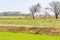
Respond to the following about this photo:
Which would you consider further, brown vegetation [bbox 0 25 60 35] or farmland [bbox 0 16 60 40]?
brown vegetation [bbox 0 25 60 35]

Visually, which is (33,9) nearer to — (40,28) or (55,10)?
(55,10)

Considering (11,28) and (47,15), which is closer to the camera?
(11,28)

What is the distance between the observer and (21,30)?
25.2 meters

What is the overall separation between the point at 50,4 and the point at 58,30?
50372 millimetres

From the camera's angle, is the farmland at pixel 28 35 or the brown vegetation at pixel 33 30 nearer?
the farmland at pixel 28 35

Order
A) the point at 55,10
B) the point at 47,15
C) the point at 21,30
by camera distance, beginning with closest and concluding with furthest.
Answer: the point at 21,30 → the point at 55,10 → the point at 47,15

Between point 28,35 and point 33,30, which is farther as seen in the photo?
point 33,30

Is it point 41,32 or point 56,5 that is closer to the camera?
point 41,32

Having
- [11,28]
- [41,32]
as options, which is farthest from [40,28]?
[11,28]

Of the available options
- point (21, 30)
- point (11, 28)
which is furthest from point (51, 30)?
point (11, 28)

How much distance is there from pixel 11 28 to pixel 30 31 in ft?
10.5

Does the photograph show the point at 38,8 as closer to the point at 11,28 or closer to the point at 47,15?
the point at 47,15

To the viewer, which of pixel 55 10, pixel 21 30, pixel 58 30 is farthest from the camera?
pixel 55 10

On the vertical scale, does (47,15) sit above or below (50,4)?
below
